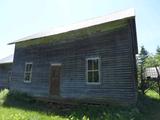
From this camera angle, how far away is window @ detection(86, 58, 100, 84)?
10655 mm

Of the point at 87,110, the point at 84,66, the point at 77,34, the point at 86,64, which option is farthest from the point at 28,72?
the point at 87,110

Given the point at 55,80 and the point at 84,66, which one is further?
the point at 55,80

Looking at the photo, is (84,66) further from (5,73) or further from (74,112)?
(5,73)

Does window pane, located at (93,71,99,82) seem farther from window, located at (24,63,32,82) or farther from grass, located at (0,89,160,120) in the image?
window, located at (24,63,32,82)

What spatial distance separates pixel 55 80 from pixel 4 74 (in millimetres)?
13389

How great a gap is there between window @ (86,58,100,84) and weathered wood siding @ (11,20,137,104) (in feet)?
0.95

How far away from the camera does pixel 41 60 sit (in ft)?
46.8

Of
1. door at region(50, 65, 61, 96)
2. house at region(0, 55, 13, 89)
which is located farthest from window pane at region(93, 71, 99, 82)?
house at region(0, 55, 13, 89)

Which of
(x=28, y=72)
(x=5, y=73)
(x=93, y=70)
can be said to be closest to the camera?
(x=93, y=70)

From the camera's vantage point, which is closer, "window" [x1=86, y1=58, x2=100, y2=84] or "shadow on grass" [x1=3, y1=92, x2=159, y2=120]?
"shadow on grass" [x1=3, y1=92, x2=159, y2=120]

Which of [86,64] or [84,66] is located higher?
[86,64]

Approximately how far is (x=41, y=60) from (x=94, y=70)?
5354 mm

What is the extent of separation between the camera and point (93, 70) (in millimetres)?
10828

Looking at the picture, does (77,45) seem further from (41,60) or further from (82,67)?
(41,60)
